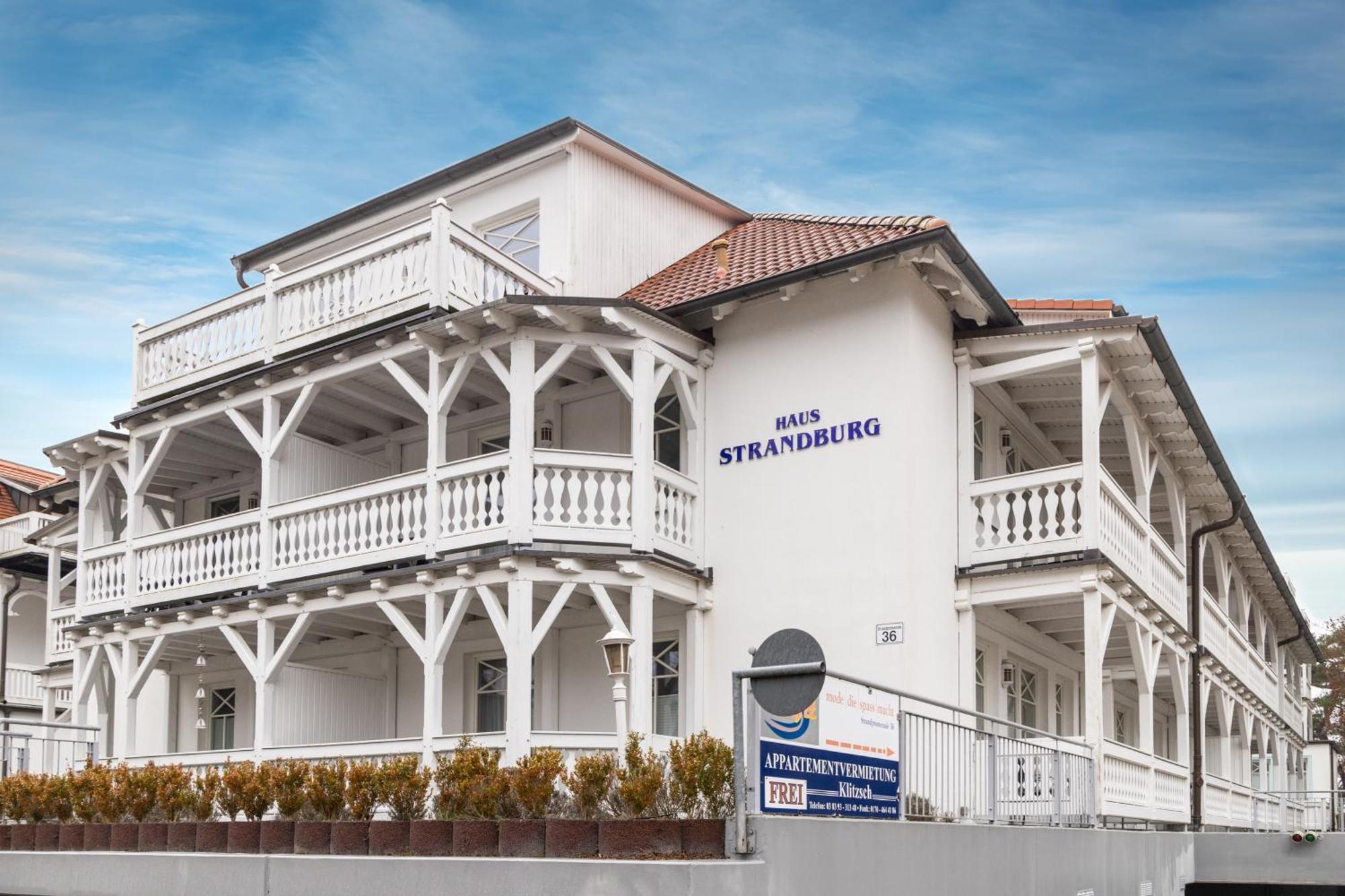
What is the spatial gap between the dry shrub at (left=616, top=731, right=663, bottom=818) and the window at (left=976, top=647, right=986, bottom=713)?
34.2ft

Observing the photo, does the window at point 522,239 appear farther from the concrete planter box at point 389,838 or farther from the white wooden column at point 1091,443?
the concrete planter box at point 389,838

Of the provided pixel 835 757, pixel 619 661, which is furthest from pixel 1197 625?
pixel 835 757

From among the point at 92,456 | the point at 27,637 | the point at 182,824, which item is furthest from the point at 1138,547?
the point at 27,637

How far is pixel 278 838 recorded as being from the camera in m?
12.2

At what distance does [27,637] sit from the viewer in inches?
1449

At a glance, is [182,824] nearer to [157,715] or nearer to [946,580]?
[946,580]

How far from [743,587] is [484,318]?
4.59m

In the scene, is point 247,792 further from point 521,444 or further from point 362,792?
point 521,444

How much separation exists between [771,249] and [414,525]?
6.15m

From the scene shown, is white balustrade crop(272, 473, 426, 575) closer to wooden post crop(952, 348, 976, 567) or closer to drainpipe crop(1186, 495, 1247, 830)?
wooden post crop(952, 348, 976, 567)

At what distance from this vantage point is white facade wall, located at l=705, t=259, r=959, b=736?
59.0ft

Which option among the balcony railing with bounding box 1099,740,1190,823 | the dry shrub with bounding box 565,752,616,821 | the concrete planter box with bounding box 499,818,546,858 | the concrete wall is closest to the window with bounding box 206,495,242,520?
the balcony railing with bounding box 1099,740,1190,823

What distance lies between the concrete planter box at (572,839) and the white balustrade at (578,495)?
7655 millimetres

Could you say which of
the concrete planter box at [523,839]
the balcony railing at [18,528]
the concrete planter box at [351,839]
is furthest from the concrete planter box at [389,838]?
the balcony railing at [18,528]
